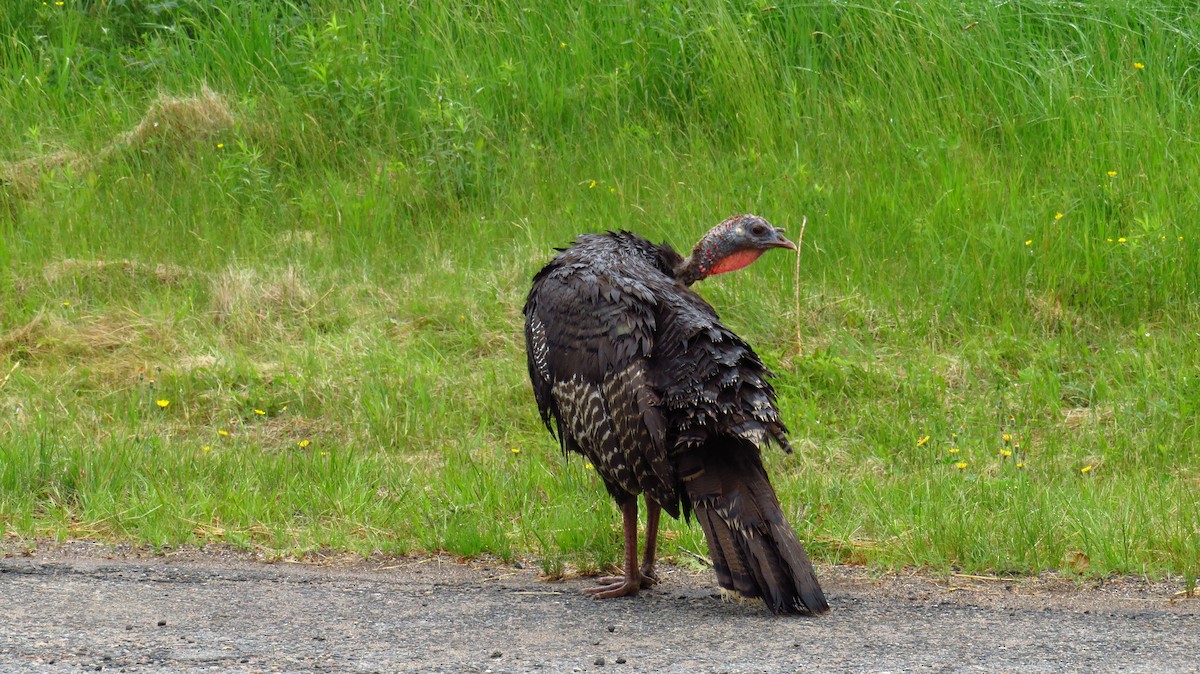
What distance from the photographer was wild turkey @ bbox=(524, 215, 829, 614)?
15.4 ft

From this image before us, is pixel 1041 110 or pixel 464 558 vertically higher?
pixel 1041 110

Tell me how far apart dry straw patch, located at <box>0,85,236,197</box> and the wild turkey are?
5.38m

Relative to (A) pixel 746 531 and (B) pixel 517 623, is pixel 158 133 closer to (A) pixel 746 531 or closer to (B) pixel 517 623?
(B) pixel 517 623

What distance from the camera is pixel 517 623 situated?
15.2 feet

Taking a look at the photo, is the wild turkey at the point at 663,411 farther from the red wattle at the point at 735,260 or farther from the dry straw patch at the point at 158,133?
the dry straw patch at the point at 158,133

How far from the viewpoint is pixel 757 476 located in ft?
16.0

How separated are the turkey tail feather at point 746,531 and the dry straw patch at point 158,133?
635 cm

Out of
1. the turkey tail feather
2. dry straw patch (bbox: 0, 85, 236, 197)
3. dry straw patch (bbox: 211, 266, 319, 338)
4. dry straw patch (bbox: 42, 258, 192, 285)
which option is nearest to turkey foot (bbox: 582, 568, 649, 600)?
the turkey tail feather

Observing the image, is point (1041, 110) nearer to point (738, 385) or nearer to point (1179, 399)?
point (1179, 399)

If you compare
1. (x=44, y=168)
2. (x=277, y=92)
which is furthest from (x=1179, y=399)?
(x=44, y=168)

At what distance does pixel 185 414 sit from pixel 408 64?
12.3 ft

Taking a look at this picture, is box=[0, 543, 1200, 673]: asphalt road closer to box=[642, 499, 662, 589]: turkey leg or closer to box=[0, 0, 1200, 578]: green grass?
box=[642, 499, 662, 589]: turkey leg

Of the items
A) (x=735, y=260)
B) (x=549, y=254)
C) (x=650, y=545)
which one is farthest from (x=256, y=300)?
(x=650, y=545)

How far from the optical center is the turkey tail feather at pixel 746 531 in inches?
182
